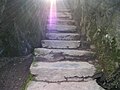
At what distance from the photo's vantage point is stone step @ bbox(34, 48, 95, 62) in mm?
3043

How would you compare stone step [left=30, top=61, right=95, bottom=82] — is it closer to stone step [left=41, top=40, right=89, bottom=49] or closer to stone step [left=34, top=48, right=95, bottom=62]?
stone step [left=34, top=48, right=95, bottom=62]

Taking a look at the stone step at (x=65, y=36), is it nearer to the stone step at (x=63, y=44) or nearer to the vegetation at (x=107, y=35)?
the stone step at (x=63, y=44)

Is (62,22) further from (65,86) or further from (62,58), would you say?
(65,86)

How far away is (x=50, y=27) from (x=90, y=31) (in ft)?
4.32

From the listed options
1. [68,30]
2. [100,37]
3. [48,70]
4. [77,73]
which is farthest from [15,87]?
[68,30]

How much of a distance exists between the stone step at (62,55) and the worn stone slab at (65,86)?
0.60 metres

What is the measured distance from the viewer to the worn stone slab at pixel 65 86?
2361 millimetres

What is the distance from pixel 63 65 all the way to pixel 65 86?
0.43 metres

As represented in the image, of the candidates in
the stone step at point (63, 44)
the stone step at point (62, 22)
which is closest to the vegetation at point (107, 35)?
the stone step at point (63, 44)

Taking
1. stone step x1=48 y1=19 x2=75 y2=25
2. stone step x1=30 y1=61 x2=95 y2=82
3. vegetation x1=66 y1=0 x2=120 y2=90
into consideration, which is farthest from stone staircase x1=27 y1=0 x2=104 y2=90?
stone step x1=48 y1=19 x2=75 y2=25

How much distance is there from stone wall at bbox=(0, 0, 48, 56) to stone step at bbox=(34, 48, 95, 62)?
279 mm

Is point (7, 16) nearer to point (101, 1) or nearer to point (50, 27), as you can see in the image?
point (101, 1)

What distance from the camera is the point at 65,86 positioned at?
241 cm

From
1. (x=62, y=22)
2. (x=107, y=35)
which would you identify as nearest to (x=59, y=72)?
(x=107, y=35)
